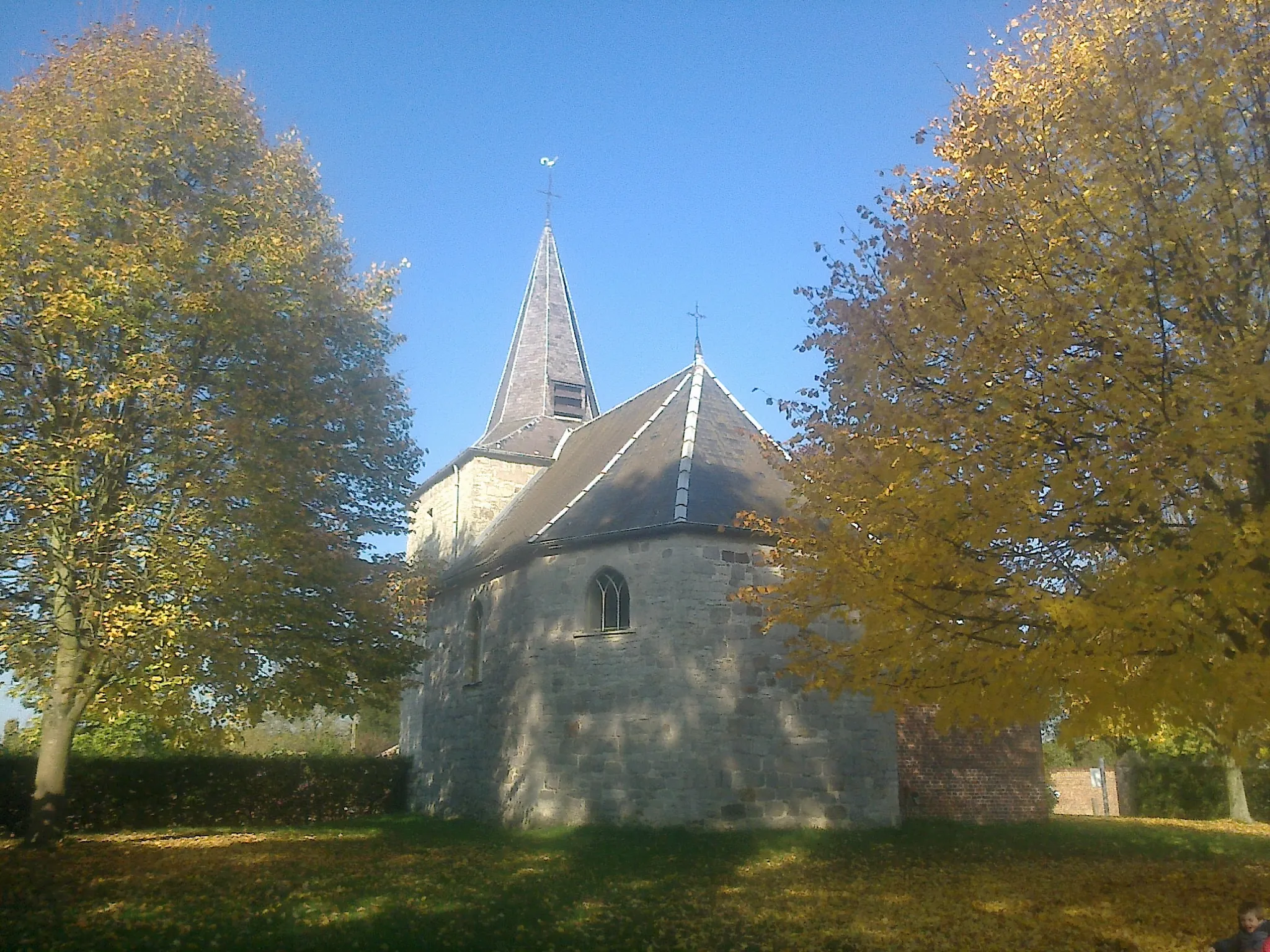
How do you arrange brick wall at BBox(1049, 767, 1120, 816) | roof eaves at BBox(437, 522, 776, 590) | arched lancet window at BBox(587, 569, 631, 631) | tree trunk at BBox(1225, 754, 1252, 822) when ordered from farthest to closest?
brick wall at BBox(1049, 767, 1120, 816) → tree trunk at BBox(1225, 754, 1252, 822) → arched lancet window at BBox(587, 569, 631, 631) → roof eaves at BBox(437, 522, 776, 590)

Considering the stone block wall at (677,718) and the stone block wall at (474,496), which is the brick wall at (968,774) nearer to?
the stone block wall at (677,718)

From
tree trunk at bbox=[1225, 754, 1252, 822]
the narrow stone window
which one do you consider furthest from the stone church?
the narrow stone window

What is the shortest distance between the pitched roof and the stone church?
54mm

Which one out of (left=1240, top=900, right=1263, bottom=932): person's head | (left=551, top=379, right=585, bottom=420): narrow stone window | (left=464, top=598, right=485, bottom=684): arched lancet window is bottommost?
(left=1240, top=900, right=1263, bottom=932): person's head

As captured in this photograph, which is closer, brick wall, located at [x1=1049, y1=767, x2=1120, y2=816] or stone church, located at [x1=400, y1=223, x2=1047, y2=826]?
stone church, located at [x1=400, y1=223, x2=1047, y2=826]

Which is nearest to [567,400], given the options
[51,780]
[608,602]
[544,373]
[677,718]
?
[544,373]

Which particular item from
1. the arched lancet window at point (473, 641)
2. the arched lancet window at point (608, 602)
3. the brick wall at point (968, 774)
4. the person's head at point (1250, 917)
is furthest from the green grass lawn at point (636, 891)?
the arched lancet window at point (473, 641)

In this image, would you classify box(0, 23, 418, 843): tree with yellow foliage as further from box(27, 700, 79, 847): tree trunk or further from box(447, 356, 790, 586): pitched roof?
box(447, 356, 790, 586): pitched roof

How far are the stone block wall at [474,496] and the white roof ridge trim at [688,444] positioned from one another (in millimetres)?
6544

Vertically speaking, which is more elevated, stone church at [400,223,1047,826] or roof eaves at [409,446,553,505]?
roof eaves at [409,446,553,505]

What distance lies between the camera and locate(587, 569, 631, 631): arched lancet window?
50.8 ft

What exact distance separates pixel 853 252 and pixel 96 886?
9.63 m

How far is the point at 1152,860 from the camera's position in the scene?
12.5m

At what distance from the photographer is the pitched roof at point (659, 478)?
50.9ft
